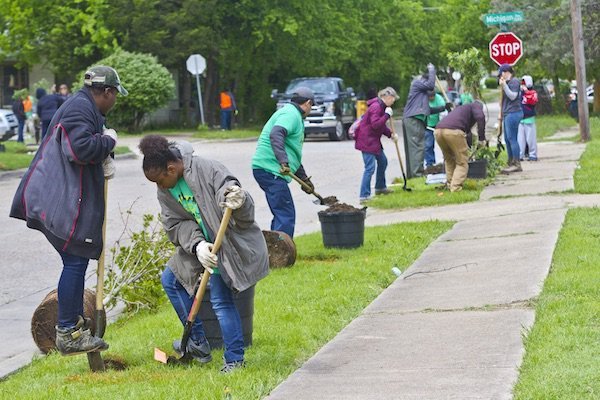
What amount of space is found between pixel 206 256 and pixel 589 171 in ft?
44.0

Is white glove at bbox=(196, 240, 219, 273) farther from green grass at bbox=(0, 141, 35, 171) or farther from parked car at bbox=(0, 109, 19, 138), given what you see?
parked car at bbox=(0, 109, 19, 138)

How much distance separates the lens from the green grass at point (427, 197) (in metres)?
→ 16.6

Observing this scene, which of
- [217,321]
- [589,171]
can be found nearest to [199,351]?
[217,321]

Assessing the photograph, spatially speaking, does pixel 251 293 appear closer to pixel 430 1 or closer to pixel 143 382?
pixel 143 382

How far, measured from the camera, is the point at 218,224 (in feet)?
22.8

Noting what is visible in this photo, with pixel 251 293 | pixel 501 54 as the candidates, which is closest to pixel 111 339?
pixel 251 293

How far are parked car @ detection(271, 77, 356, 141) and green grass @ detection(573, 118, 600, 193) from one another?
1073 centimetres

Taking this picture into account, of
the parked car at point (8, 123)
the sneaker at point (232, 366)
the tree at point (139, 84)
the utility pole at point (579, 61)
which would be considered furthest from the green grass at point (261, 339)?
the tree at point (139, 84)

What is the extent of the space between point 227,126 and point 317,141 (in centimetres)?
666

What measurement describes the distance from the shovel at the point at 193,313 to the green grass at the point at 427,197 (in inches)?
372

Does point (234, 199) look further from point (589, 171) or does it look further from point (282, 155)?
point (589, 171)

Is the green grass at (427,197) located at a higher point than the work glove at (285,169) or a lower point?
lower

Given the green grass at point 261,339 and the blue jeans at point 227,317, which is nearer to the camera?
the green grass at point 261,339

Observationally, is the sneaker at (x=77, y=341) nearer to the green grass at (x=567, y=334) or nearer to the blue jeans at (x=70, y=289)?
the blue jeans at (x=70, y=289)
